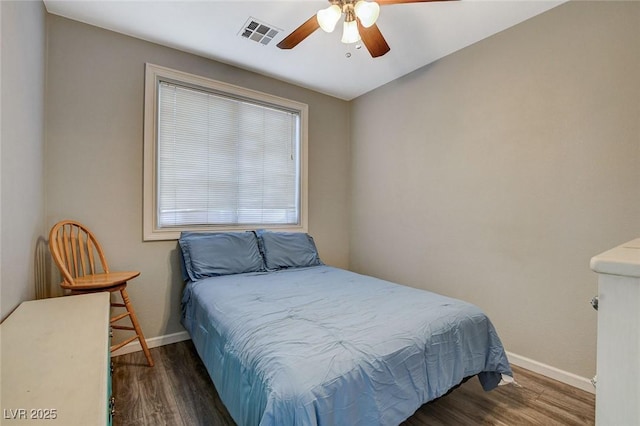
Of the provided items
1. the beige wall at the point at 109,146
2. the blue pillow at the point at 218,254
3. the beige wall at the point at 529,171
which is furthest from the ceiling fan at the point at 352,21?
the blue pillow at the point at 218,254

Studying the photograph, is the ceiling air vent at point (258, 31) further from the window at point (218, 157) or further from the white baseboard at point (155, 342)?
the white baseboard at point (155, 342)

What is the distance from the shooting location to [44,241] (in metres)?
2.08

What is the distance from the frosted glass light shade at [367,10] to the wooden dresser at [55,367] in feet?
6.53

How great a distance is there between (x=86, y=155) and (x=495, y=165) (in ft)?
11.0

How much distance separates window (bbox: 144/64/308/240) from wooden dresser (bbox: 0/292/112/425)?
4.28 ft

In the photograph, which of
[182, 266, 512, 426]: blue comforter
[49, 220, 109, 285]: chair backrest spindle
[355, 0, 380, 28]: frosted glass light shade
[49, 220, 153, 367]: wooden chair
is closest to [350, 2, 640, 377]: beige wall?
[182, 266, 512, 426]: blue comforter

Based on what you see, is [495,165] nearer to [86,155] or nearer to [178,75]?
[178,75]

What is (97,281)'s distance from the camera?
1.93m

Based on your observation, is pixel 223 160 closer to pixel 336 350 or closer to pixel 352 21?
pixel 352 21

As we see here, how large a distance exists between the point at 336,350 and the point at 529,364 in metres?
1.94

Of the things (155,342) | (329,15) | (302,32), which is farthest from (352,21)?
(155,342)

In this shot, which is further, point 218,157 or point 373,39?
point 218,157

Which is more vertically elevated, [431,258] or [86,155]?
A: [86,155]

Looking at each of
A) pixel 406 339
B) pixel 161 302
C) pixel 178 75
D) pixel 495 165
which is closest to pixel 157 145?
pixel 178 75
